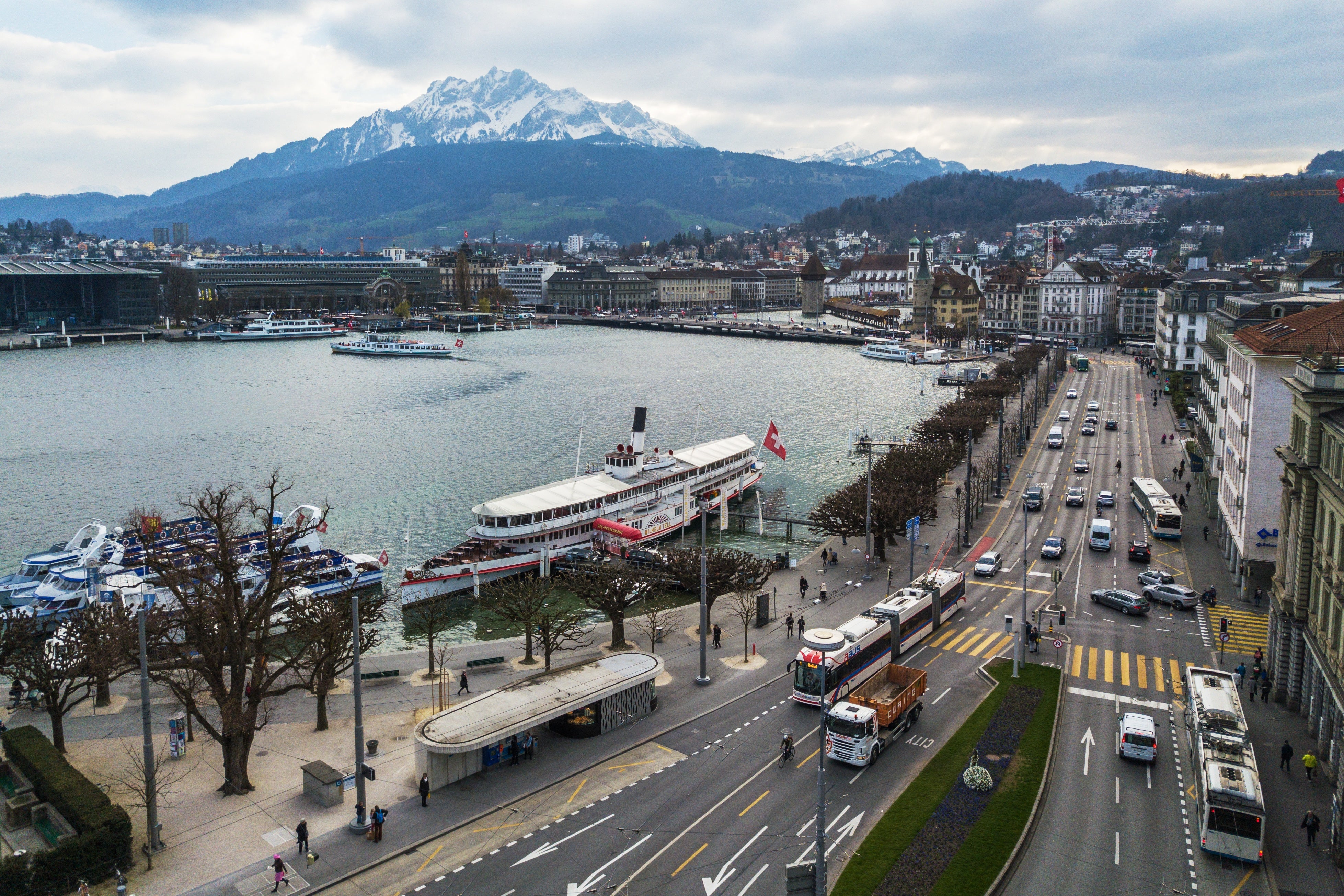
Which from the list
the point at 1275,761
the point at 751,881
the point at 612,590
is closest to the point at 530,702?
the point at 751,881

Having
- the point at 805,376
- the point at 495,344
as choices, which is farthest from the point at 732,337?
the point at 805,376

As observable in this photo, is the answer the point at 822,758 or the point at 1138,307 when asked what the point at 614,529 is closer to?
the point at 822,758

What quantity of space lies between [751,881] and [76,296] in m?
218

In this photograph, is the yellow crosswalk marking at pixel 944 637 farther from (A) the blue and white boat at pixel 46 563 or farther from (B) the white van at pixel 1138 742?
(A) the blue and white boat at pixel 46 563

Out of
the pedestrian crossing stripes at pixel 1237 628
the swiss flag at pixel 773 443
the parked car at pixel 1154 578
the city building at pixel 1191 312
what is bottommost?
the pedestrian crossing stripes at pixel 1237 628

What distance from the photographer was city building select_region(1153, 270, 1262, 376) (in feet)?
296

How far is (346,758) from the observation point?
79.1 feet

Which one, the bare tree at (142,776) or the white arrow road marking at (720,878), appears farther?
the bare tree at (142,776)

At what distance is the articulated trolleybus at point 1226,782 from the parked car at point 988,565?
16.5 m

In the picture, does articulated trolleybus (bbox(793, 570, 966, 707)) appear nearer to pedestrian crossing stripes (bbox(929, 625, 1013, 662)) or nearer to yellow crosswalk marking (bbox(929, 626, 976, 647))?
yellow crosswalk marking (bbox(929, 626, 976, 647))

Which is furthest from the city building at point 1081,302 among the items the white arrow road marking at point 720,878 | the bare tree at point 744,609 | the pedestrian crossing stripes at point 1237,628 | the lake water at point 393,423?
the white arrow road marking at point 720,878

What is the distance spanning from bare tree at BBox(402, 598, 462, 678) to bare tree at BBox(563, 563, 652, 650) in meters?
4.94

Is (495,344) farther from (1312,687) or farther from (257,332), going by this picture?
(1312,687)

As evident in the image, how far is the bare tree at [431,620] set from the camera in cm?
3045
